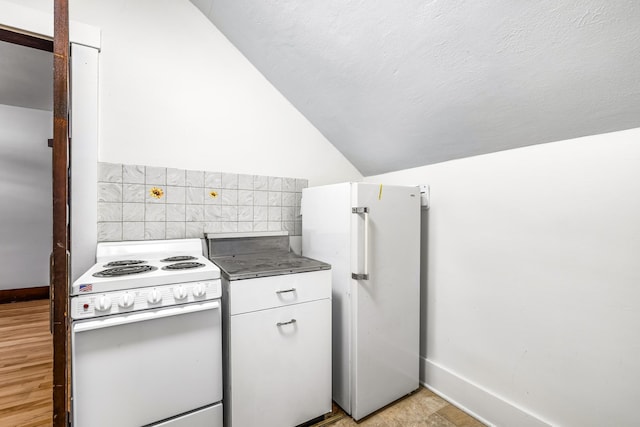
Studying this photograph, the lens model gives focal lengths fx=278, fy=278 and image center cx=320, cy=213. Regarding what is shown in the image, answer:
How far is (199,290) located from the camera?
4.15 feet

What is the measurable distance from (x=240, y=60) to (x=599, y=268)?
7.84 ft

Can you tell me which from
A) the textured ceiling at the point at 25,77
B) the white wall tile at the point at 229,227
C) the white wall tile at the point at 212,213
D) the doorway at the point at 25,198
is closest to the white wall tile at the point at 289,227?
the white wall tile at the point at 229,227

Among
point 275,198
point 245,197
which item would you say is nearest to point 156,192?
point 245,197

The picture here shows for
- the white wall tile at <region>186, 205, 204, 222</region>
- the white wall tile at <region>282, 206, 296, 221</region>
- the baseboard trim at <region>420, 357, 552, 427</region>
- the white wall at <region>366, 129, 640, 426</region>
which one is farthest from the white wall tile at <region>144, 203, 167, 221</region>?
the baseboard trim at <region>420, 357, 552, 427</region>

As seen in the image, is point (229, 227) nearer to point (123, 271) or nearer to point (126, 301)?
point (123, 271)

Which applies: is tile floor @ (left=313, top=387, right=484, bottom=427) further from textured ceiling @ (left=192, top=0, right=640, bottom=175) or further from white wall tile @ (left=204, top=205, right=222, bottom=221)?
textured ceiling @ (left=192, top=0, right=640, bottom=175)

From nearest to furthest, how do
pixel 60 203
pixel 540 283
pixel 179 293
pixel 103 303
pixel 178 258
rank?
pixel 60 203 < pixel 103 303 < pixel 179 293 < pixel 540 283 < pixel 178 258

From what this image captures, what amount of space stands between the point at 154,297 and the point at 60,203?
0.48 meters

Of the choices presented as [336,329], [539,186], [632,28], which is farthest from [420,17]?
[336,329]

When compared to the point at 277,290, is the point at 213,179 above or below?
above

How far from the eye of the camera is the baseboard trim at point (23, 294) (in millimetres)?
3352

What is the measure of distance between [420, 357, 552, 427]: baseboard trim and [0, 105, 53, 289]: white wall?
462cm

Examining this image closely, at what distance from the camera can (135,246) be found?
5.34 ft

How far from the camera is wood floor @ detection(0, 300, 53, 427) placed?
1.56 m
